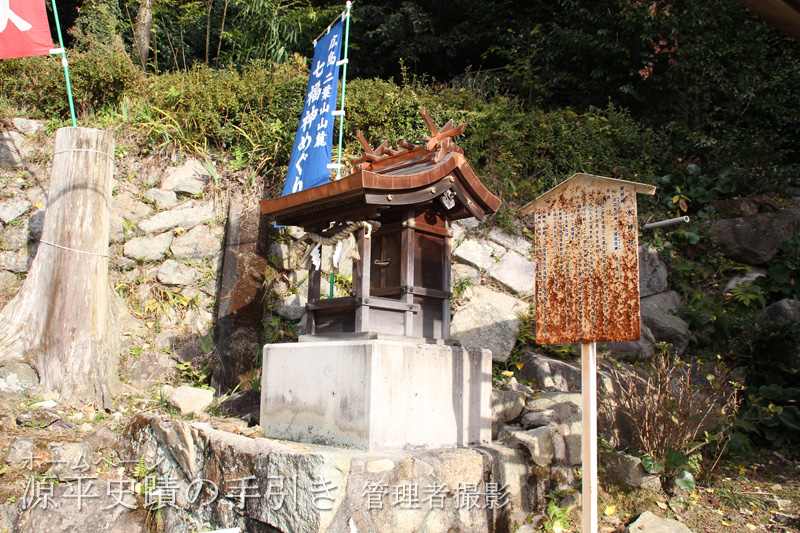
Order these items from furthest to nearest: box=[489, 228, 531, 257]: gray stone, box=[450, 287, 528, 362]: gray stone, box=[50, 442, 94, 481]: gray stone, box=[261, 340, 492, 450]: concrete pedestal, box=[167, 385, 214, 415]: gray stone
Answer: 1. box=[489, 228, 531, 257]: gray stone
2. box=[450, 287, 528, 362]: gray stone
3. box=[167, 385, 214, 415]: gray stone
4. box=[50, 442, 94, 481]: gray stone
5. box=[261, 340, 492, 450]: concrete pedestal

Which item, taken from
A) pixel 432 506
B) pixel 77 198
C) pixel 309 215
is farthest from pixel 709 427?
pixel 77 198

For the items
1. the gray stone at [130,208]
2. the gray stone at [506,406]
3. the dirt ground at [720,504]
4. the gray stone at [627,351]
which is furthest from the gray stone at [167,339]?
the gray stone at [627,351]

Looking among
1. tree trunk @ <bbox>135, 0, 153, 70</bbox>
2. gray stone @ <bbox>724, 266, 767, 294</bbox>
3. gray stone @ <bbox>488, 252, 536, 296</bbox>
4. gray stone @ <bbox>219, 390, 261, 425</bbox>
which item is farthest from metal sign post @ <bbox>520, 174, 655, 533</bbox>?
tree trunk @ <bbox>135, 0, 153, 70</bbox>

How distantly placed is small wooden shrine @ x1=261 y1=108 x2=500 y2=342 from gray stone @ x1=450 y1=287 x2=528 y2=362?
1992 millimetres

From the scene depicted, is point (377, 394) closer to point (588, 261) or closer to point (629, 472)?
point (588, 261)

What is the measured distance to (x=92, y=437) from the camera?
4.74 metres

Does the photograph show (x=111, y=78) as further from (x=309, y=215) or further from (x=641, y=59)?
(x=641, y=59)

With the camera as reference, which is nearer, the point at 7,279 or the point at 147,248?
the point at 7,279

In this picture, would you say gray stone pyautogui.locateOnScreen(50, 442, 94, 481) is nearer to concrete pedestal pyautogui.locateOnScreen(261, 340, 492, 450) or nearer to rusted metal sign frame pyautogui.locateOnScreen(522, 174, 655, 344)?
concrete pedestal pyautogui.locateOnScreen(261, 340, 492, 450)

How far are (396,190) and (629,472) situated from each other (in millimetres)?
2977

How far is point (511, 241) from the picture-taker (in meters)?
8.08

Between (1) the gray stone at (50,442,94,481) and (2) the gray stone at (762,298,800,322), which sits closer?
(1) the gray stone at (50,442,94,481)

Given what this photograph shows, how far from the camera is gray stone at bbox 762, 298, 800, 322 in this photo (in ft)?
23.0

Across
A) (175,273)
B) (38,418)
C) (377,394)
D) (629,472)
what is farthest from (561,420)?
(175,273)
